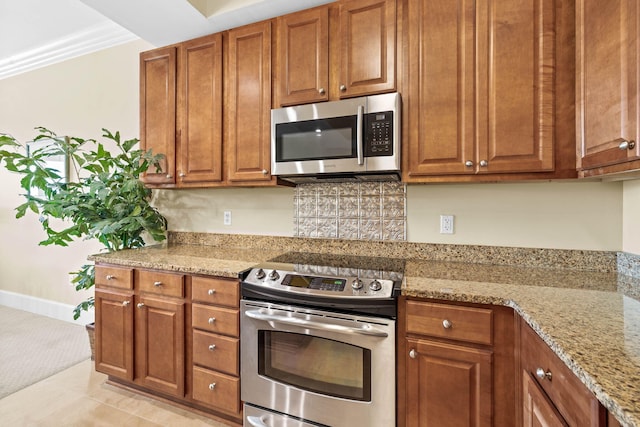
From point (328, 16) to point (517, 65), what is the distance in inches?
42.3

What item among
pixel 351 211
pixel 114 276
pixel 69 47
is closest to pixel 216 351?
pixel 114 276

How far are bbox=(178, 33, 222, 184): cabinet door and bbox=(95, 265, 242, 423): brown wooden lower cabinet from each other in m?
0.77

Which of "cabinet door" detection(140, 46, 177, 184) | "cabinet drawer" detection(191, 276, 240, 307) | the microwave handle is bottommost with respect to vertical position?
"cabinet drawer" detection(191, 276, 240, 307)

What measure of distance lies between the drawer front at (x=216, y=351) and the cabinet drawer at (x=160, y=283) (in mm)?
276

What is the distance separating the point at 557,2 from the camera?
1.44 metres

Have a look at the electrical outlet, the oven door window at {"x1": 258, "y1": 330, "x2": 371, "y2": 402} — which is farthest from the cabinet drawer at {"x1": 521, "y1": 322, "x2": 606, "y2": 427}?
the electrical outlet

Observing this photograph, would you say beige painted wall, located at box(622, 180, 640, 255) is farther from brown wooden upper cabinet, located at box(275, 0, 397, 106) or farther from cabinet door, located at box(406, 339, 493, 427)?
brown wooden upper cabinet, located at box(275, 0, 397, 106)

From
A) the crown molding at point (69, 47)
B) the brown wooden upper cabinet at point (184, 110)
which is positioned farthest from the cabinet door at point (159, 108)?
the crown molding at point (69, 47)

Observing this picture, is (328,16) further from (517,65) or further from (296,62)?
(517,65)

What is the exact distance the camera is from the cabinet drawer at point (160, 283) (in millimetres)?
1836

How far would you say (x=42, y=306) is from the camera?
11.5 ft

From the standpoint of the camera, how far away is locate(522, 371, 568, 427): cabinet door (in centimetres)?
90

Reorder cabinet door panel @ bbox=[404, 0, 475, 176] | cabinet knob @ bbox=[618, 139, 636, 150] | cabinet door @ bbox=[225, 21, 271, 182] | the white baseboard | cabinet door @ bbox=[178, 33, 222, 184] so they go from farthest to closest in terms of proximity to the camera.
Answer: the white baseboard < cabinet door @ bbox=[178, 33, 222, 184] < cabinet door @ bbox=[225, 21, 271, 182] < cabinet door panel @ bbox=[404, 0, 475, 176] < cabinet knob @ bbox=[618, 139, 636, 150]

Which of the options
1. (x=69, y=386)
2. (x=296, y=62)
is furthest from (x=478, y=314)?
(x=69, y=386)
